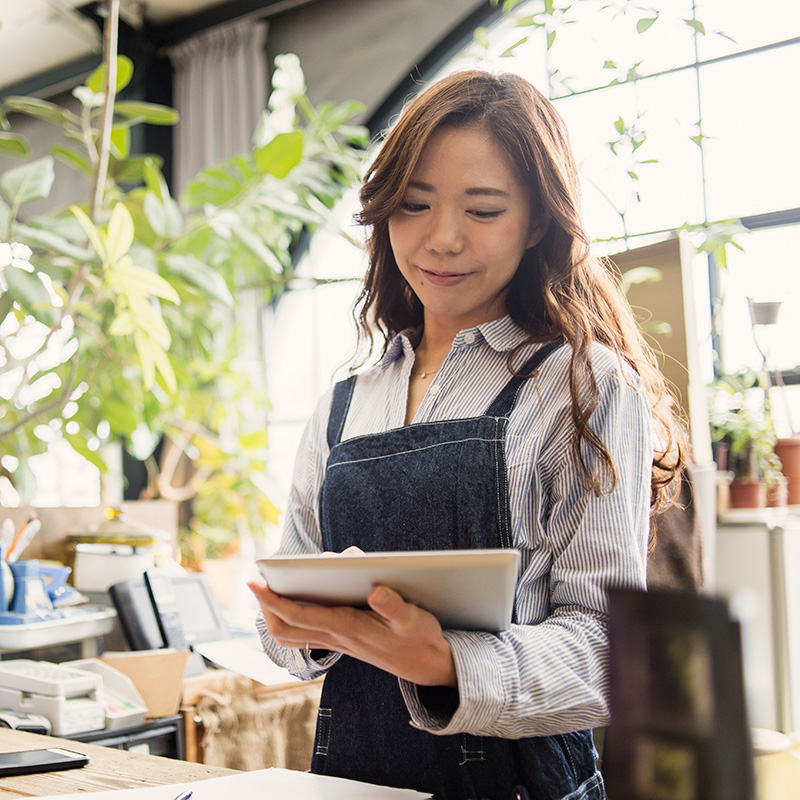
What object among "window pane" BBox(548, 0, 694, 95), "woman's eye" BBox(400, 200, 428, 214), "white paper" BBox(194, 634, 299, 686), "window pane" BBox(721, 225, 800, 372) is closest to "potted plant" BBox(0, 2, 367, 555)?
"white paper" BBox(194, 634, 299, 686)

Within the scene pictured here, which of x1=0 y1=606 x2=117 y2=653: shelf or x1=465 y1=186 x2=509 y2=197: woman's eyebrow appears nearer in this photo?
x1=465 y1=186 x2=509 y2=197: woman's eyebrow

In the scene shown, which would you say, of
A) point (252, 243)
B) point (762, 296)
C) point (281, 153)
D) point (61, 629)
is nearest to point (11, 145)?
point (281, 153)

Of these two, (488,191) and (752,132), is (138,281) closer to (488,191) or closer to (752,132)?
(488,191)

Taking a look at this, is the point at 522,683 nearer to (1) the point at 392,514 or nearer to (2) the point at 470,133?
(1) the point at 392,514

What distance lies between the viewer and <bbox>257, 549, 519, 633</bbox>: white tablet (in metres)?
0.67

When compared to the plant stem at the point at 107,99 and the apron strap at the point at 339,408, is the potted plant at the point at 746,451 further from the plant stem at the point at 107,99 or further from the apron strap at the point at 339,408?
the plant stem at the point at 107,99

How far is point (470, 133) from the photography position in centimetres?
105

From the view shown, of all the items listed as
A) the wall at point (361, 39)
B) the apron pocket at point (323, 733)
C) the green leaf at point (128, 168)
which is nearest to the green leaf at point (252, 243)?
the green leaf at point (128, 168)

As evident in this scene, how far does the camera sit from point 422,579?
71 cm

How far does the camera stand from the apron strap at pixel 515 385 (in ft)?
3.28

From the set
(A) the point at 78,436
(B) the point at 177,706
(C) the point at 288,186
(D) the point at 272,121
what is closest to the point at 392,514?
(B) the point at 177,706

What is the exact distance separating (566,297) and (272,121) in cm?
261

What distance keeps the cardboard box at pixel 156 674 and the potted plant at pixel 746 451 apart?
6.10ft

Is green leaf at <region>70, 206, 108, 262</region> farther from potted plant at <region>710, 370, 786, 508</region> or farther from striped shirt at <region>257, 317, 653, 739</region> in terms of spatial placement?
potted plant at <region>710, 370, 786, 508</region>
